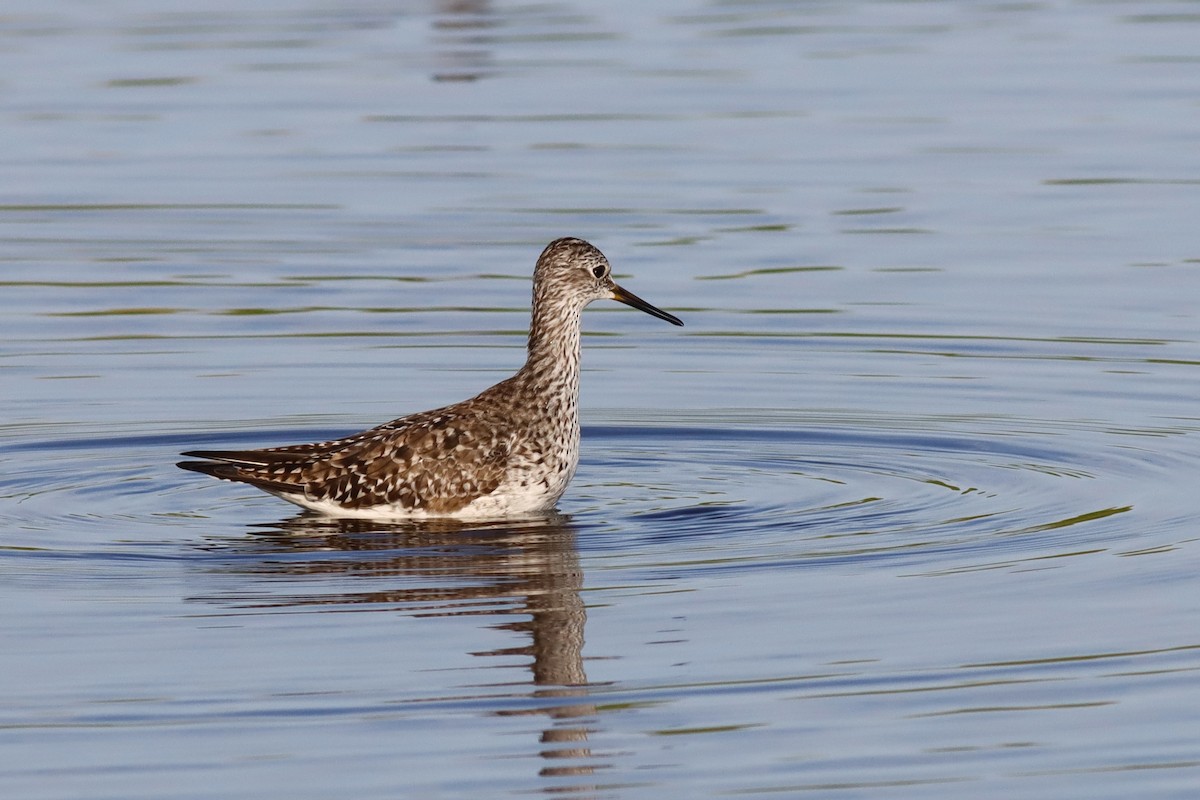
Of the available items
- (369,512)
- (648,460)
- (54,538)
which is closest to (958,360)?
(648,460)

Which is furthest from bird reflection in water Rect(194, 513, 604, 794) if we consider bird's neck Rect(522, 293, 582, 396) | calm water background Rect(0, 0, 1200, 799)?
bird's neck Rect(522, 293, 582, 396)

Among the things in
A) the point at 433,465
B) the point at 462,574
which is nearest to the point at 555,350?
the point at 433,465

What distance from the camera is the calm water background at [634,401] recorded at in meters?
9.38

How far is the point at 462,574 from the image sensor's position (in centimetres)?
1179

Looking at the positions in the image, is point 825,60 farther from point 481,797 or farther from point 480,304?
point 481,797

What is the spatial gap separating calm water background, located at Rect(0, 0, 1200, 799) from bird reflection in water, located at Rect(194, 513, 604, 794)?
40 mm

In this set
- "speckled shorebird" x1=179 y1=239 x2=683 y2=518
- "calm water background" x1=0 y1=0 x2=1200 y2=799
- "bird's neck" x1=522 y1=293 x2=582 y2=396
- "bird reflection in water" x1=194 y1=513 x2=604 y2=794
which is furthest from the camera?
"bird's neck" x1=522 y1=293 x2=582 y2=396

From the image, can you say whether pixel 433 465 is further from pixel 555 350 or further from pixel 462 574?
pixel 462 574

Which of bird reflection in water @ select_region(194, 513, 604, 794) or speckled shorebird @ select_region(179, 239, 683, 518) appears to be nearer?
bird reflection in water @ select_region(194, 513, 604, 794)

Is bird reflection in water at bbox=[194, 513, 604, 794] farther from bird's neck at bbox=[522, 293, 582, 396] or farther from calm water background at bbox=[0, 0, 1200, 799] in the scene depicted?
bird's neck at bbox=[522, 293, 582, 396]

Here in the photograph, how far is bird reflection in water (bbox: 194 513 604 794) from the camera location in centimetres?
1005

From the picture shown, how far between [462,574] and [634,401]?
14.2 feet

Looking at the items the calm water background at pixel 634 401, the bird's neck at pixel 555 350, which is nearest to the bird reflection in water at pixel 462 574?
the calm water background at pixel 634 401

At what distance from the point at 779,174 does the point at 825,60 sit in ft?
21.4
